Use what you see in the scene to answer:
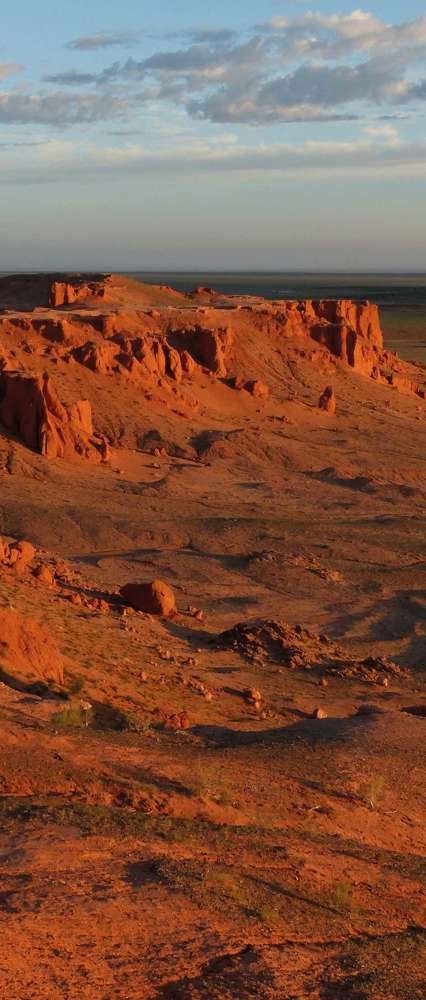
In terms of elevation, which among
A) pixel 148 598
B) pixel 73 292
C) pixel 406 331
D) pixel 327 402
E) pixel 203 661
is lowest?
pixel 203 661

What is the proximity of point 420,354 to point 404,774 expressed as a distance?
7990cm

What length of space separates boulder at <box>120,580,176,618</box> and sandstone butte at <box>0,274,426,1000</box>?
0.16 ft

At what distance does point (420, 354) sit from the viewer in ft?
303

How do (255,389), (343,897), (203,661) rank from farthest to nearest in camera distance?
(255,389), (203,661), (343,897)

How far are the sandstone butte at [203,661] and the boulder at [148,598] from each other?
A: 0.05m

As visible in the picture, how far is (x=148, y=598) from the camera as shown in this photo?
993 inches

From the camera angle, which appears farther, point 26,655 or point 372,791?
point 26,655

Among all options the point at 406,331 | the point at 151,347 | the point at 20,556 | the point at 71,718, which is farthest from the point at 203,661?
the point at 406,331

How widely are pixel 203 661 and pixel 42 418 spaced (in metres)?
20.4

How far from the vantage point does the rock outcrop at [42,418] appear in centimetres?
4125

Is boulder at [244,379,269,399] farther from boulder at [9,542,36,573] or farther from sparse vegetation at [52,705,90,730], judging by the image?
sparse vegetation at [52,705,90,730]

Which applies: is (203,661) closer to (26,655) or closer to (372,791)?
(26,655)

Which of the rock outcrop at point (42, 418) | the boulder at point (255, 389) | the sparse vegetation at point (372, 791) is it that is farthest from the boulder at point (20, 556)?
the boulder at point (255, 389)

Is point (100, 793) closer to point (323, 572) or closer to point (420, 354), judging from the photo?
point (323, 572)
